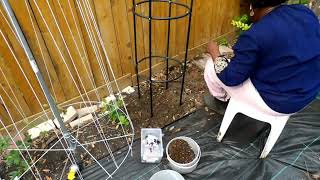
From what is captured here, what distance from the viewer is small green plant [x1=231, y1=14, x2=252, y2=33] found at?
2.64 metres

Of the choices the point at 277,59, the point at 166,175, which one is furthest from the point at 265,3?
the point at 166,175

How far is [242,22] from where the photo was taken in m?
2.73

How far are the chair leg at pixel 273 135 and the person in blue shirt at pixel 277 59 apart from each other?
13 cm

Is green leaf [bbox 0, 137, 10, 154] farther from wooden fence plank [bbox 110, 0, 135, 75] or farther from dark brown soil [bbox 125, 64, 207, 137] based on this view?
wooden fence plank [bbox 110, 0, 135, 75]

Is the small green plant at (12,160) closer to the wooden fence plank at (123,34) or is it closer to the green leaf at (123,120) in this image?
the green leaf at (123,120)

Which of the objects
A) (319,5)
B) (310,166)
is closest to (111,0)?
(310,166)

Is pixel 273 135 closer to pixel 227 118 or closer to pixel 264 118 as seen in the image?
pixel 264 118

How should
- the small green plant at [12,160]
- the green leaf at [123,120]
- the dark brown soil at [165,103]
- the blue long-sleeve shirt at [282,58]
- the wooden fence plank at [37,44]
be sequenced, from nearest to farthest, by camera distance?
the blue long-sleeve shirt at [282,58], the wooden fence plank at [37,44], the small green plant at [12,160], the green leaf at [123,120], the dark brown soil at [165,103]

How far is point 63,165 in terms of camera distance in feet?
6.05

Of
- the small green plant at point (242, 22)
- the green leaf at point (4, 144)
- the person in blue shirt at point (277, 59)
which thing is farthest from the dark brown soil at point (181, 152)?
the small green plant at point (242, 22)

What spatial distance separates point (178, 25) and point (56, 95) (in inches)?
48.9

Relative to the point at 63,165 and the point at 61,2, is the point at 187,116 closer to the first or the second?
the point at 63,165

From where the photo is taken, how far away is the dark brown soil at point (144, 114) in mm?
1868

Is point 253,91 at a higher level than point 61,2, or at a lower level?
lower
